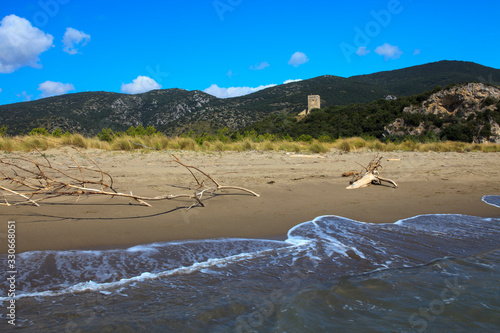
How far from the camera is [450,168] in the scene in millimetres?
9766

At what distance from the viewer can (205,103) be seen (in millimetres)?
63750

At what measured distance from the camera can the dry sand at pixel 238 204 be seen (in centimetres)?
393

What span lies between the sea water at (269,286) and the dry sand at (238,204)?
424 millimetres

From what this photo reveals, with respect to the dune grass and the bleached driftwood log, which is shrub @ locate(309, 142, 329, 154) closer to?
the dune grass

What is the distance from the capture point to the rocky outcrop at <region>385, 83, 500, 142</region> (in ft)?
89.0

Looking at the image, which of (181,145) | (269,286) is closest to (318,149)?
(181,145)

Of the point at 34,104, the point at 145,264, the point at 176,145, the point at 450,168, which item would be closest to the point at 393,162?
the point at 450,168

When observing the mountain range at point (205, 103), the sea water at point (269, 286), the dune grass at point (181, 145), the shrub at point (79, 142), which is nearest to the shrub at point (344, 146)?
the dune grass at point (181, 145)

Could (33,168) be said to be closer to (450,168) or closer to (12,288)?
(12,288)

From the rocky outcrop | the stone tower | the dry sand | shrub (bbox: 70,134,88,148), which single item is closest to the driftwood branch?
the dry sand

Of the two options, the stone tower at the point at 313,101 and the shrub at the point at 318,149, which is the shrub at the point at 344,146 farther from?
the stone tower at the point at 313,101

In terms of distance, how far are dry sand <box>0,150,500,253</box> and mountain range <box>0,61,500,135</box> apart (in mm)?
38801

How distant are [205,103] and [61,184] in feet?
199

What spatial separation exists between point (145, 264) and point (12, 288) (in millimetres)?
1024
